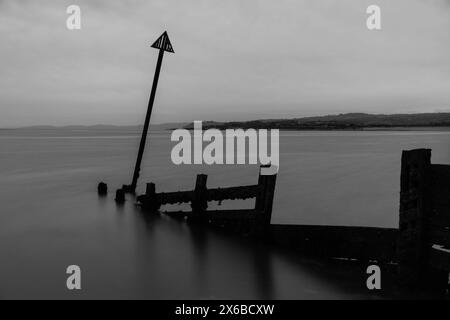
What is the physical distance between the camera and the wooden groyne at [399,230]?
6160 mm

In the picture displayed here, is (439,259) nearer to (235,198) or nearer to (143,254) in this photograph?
(235,198)

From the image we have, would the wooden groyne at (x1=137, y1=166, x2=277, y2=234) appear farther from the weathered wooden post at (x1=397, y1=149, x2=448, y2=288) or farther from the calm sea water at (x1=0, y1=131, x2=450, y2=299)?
the weathered wooden post at (x1=397, y1=149, x2=448, y2=288)

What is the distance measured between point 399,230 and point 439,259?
71cm

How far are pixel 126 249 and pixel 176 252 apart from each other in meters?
1.39

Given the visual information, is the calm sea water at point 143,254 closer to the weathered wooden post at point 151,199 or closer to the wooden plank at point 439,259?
the weathered wooden post at point 151,199

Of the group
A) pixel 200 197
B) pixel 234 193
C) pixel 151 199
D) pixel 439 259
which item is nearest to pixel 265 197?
pixel 234 193

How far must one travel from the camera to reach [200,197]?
10.9 meters

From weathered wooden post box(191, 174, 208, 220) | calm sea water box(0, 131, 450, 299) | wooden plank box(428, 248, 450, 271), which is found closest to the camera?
wooden plank box(428, 248, 450, 271)

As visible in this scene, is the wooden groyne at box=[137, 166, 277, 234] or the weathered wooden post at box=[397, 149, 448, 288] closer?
the weathered wooden post at box=[397, 149, 448, 288]

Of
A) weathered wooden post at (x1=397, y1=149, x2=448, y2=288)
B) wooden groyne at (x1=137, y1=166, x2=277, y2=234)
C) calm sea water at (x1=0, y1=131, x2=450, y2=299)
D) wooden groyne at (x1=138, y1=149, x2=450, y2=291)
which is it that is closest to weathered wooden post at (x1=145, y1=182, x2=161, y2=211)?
calm sea water at (x1=0, y1=131, x2=450, y2=299)

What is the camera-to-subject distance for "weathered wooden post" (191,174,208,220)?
35.2ft

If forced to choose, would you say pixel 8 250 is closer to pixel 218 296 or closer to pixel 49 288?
pixel 49 288

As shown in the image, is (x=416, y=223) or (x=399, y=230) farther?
(x=399, y=230)
